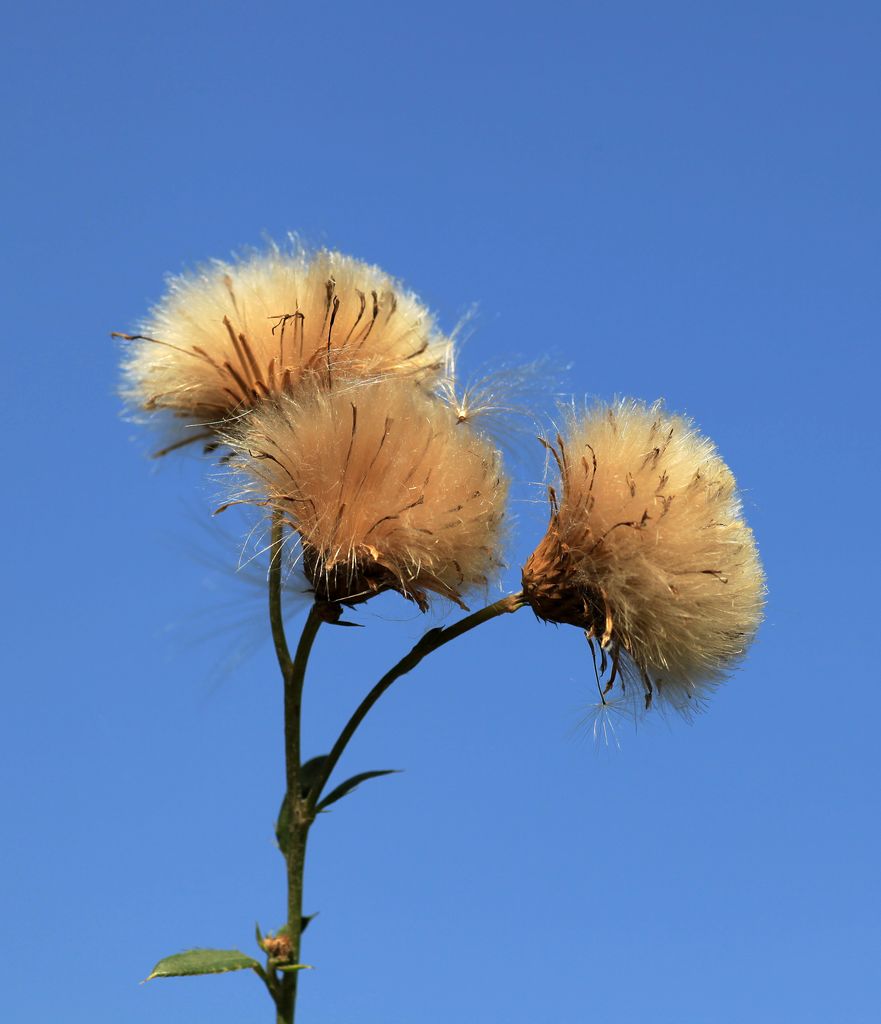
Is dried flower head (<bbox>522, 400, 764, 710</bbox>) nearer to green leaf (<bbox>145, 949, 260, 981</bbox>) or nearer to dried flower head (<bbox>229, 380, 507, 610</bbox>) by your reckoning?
dried flower head (<bbox>229, 380, 507, 610</bbox>)

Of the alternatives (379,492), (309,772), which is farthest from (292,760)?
(379,492)

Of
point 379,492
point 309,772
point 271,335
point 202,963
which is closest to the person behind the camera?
point 202,963

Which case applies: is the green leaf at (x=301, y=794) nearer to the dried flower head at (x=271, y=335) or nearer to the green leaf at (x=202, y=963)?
the green leaf at (x=202, y=963)

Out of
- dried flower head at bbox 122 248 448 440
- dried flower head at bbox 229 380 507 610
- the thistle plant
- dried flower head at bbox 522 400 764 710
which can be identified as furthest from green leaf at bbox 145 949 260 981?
dried flower head at bbox 122 248 448 440

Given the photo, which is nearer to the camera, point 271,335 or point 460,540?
point 460,540

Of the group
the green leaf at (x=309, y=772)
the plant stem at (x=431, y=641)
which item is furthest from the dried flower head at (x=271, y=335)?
the green leaf at (x=309, y=772)

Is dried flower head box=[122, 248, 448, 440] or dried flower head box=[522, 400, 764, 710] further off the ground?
dried flower head box=[122, 248, 448, 440]

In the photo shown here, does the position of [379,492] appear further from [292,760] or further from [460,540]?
[292,760]

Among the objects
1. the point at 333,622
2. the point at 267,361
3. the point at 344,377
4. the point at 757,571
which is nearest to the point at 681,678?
the point at 757,571
